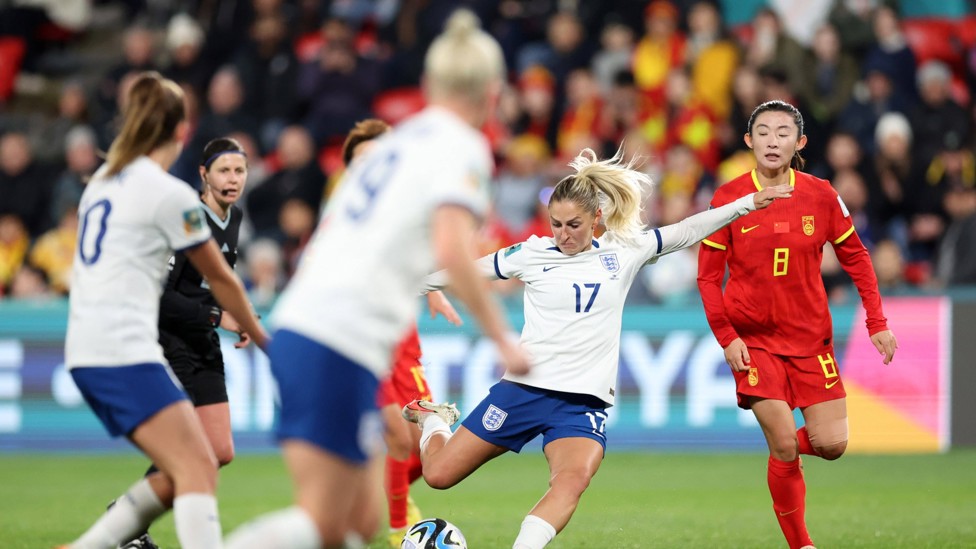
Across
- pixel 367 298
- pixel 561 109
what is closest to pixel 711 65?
pixel 561 109

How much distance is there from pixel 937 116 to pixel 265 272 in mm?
7745

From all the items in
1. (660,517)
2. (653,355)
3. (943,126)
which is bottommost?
(660,517)

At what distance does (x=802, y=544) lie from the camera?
7570 mm

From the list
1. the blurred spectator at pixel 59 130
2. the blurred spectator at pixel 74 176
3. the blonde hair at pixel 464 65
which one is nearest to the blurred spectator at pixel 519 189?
the blurred spectator at pixel 74 176

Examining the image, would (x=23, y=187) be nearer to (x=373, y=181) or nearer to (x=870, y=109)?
(x=870, y=109)

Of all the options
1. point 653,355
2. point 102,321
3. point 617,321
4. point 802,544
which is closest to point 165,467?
point 102,321

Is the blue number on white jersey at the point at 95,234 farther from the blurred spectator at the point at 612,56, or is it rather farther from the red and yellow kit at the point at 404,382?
the blurred spectator at the point at 612,56

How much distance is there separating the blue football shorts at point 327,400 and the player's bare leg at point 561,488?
77.9 inches

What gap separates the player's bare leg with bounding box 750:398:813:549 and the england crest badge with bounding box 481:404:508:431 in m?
1.56

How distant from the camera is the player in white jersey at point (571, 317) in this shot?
6.97m

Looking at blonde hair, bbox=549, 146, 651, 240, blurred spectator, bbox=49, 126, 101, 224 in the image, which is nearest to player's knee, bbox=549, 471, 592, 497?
blonde hair, bbox=549, 146, 651, 240

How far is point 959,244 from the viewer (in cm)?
1412

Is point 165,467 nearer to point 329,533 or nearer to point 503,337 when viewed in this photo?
point 329,533

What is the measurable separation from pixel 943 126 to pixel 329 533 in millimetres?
12437
